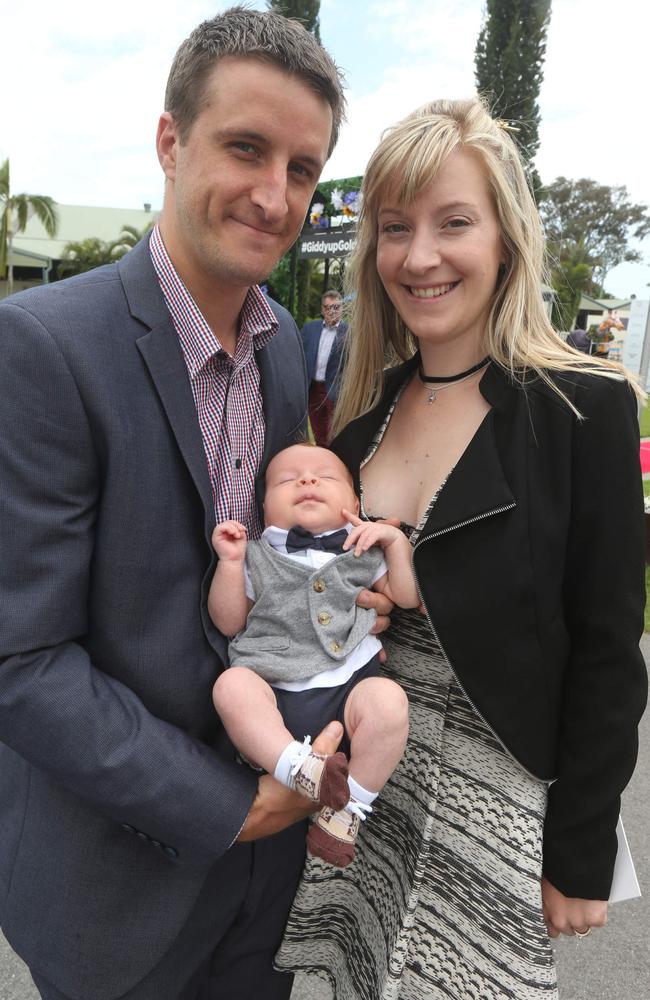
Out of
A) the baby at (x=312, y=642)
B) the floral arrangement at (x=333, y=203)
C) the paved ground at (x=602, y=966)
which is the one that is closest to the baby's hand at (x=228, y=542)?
the baby at (x=312, y=642)

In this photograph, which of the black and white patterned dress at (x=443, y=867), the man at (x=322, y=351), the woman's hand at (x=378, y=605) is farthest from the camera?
the man at (x=322, y=351)

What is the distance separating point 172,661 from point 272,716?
0.84ft

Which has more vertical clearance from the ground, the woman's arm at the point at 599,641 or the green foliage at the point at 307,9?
the green foliage at the point at 307,9

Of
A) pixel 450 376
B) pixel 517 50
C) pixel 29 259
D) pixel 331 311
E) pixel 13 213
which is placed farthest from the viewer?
pixel 29 259

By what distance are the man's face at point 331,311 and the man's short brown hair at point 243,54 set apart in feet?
25.4

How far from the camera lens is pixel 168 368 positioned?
1485 mm

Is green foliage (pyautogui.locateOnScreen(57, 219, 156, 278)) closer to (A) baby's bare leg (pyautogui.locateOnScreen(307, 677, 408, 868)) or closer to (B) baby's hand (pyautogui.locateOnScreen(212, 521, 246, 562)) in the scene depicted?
(B) baby's hand (pyautogui.locateOnScreen(212, 521, 246, 562))

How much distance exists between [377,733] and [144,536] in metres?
0.69

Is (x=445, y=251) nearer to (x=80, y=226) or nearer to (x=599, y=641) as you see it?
(x=599, y=641)

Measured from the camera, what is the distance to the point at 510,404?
5.78 ft

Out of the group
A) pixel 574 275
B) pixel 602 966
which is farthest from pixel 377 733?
pixel 574 275

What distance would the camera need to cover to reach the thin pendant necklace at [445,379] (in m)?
1.97

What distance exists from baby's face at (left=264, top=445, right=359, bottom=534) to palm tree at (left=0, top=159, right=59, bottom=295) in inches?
1150

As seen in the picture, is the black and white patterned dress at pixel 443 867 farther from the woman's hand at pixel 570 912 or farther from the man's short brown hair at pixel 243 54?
the man's short brown hair at pixel 243 54
